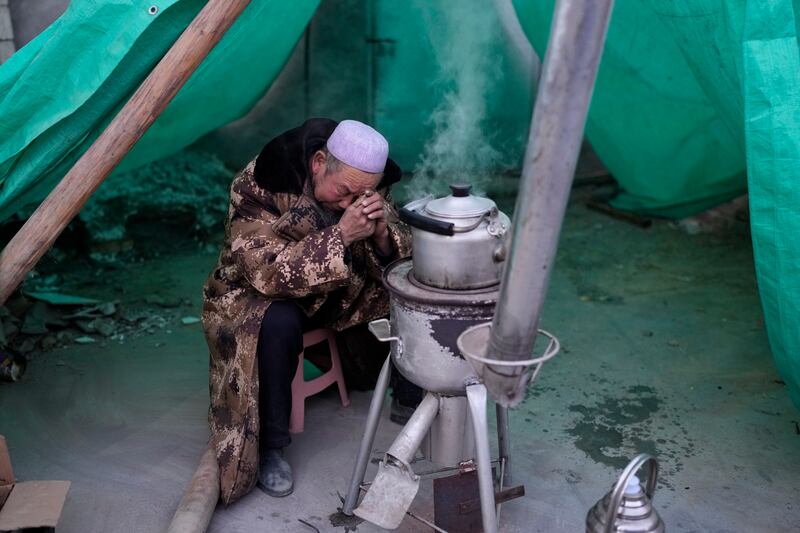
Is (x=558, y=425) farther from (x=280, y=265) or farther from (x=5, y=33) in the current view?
(x=5, y=33)

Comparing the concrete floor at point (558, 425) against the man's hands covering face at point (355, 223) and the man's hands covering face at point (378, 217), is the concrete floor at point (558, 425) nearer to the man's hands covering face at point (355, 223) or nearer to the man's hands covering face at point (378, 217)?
the man's hands covering face at point (378, 217)

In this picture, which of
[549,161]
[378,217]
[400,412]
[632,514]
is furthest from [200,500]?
[549,161]

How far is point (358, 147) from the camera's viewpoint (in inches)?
111

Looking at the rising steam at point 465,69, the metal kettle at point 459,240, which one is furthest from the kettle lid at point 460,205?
the rising steam at point 465,69

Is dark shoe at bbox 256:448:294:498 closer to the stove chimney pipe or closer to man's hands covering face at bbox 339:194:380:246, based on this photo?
man's hands covering face at bbox 339:194:380:246

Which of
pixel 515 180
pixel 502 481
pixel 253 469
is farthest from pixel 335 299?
pixel 515 180

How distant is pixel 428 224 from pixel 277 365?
2.98 feet

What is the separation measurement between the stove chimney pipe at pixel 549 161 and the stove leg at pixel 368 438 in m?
0.76

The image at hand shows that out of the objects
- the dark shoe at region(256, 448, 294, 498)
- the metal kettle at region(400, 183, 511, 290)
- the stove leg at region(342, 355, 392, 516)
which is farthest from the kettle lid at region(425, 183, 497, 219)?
the dark shoe at region(256, 448, 294, 498)

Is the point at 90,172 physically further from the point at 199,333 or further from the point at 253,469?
the point at 199,333

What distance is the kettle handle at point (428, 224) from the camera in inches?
94.2

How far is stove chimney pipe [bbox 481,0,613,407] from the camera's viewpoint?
1.68m

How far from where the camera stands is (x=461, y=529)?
278 cm

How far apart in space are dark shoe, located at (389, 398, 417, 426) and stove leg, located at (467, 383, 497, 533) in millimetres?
1057
